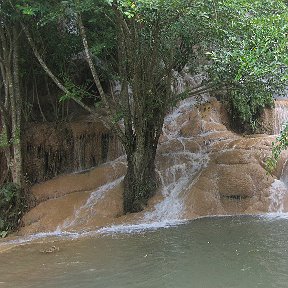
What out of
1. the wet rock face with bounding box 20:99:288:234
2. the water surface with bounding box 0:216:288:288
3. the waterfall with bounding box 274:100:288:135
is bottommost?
the water surface with bounding box 0:216:288:288

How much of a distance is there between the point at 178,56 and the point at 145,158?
2607 millimetres

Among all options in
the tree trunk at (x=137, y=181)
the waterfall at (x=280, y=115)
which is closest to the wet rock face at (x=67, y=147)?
the tree trunk at (x=137, y=181)

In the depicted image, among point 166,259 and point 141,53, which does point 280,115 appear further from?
point 166,259

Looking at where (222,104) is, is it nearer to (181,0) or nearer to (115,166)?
(115,166)

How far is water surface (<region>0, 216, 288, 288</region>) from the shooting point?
565 cm

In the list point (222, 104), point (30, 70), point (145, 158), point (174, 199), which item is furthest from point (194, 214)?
point (30, 70)

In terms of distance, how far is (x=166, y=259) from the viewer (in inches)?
260

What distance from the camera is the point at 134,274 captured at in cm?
599

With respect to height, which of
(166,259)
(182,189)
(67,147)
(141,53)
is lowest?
(166,259)

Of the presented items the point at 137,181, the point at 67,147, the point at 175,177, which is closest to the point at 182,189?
the point at 175,177

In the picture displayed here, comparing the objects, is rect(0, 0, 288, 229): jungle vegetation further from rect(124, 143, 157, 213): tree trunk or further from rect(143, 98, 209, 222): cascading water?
rect(143, 98, 209, 222): cascading water

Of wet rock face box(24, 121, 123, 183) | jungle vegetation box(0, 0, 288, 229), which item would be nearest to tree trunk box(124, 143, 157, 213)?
jungle vegetation box(0, 0, 288, 229)

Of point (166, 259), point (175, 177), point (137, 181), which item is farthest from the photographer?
point (175, 177)

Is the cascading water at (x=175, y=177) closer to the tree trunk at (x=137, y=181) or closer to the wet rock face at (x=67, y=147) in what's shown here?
the tree trunk at (x=137, y=181)
